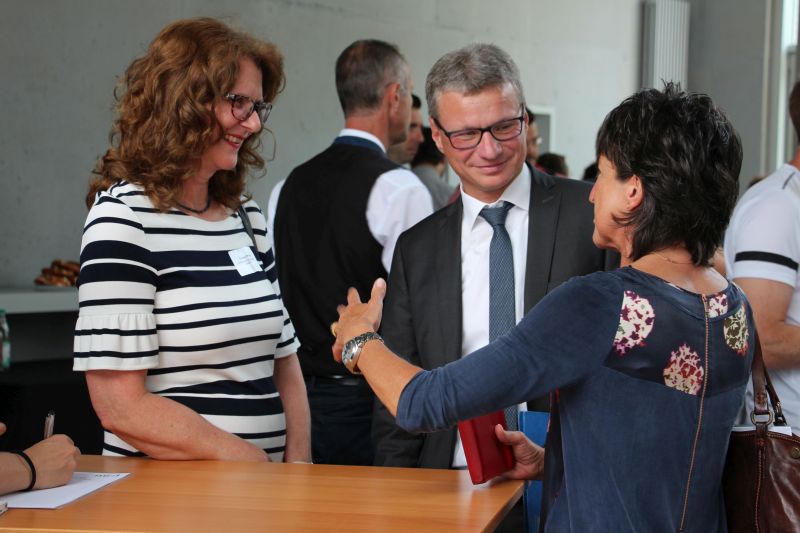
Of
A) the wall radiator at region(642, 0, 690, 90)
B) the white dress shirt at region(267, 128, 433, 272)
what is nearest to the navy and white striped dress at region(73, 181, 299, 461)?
the white dress shirt at region(267, 128, 433, 272)

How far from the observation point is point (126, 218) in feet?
6.86

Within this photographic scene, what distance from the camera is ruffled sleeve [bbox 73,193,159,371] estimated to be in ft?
6.59

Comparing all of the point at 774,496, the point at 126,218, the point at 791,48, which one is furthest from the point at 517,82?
the point at 791,48

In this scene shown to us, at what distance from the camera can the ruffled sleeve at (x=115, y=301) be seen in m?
2.01

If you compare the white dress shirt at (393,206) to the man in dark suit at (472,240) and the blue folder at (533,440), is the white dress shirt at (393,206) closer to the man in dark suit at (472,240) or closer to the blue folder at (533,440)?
the man in dark suit at (472,240)

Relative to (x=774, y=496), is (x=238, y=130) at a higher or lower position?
higher

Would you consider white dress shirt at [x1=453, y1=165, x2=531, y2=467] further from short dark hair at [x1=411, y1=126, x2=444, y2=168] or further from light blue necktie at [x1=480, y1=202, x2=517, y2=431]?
short dark hair at [x1=411, y1=126, x2=444, y2=168]

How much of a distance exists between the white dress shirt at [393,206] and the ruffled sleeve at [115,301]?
1.46 m

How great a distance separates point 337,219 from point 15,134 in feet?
9.51

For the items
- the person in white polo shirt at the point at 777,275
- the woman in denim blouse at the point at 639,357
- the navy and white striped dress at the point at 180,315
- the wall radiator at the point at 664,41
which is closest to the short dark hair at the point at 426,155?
the person in white polo shirt at the point at 777,275

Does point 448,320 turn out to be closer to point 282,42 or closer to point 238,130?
point 238,130

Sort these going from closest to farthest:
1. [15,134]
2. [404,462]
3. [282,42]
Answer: [404,462], [15,134], [282,42]

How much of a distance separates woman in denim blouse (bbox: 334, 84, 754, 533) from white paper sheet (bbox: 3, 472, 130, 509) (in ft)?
1.96

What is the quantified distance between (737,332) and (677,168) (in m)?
0.29
